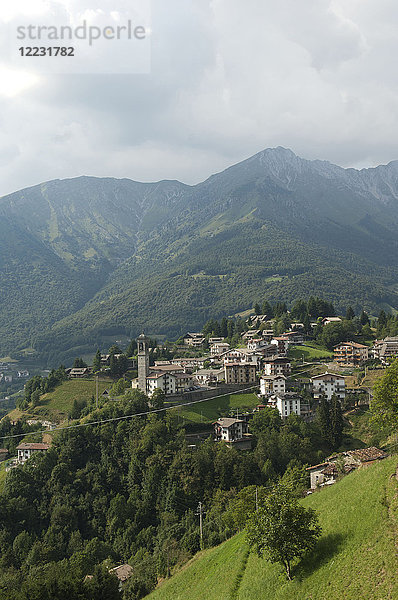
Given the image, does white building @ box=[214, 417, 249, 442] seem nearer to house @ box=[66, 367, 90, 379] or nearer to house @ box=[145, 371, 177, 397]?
house @ box=[145, 371, 177, 397]

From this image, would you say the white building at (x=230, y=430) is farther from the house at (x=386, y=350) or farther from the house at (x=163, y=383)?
the house at (x=386, y=350)

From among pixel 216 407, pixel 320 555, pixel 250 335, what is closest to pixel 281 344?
pixel 250 335

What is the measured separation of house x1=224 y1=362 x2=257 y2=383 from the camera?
248 ft

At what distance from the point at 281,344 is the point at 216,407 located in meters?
23.9

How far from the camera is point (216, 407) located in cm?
6862

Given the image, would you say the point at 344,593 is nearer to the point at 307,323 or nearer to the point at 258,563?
the point at 258,563

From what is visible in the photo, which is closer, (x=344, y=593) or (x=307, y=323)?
(x=344, y=593)

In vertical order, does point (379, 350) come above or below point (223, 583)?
above

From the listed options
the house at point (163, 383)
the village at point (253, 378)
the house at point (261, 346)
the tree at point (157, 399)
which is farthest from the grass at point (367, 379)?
the tree at point (157, 399)

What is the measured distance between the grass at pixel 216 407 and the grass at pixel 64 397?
781 inches

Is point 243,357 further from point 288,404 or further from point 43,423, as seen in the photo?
point 43,423

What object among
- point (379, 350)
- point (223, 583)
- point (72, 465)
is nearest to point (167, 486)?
point (72, 465)

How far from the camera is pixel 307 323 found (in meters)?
98.8

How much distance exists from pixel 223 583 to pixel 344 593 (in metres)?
9.37
